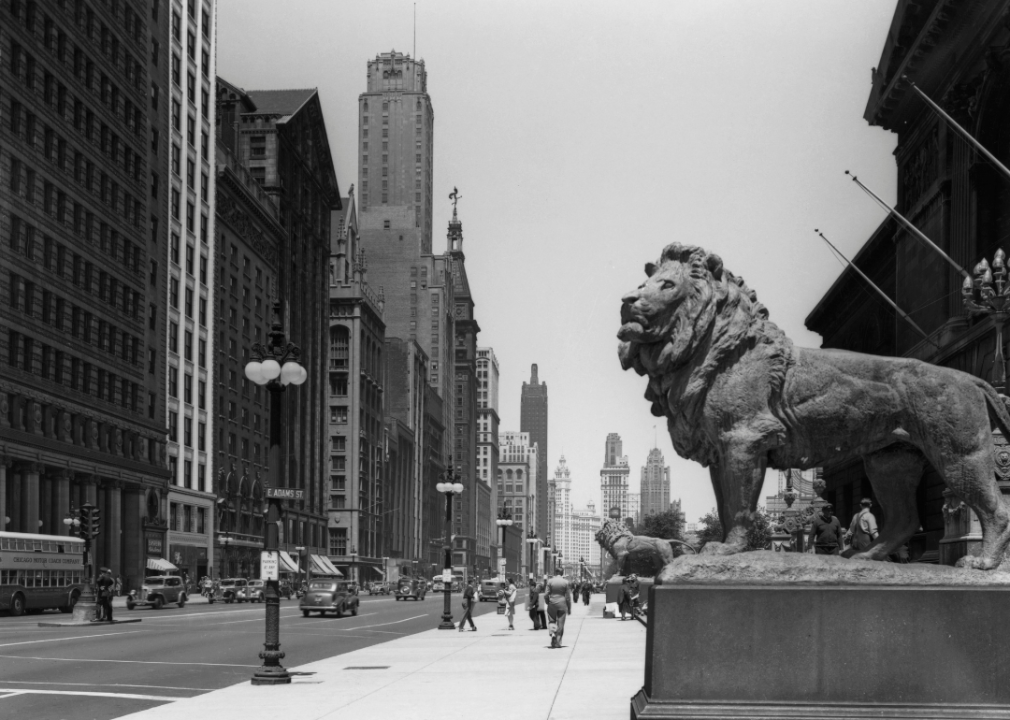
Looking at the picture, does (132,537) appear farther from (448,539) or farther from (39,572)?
(448,539)

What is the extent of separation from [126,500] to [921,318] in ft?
171

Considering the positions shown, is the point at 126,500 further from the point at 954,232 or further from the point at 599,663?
the point at 599,663

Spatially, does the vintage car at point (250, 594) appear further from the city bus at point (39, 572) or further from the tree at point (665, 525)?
the tree at point (665, 525)

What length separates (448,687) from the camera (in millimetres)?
16359

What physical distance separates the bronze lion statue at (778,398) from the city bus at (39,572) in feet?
145

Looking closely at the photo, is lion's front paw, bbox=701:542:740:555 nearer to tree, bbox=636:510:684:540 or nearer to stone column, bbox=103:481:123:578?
stone column, bbox=103:481:123:578

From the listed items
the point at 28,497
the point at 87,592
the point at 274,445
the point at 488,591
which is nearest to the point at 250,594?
the point at 488,591

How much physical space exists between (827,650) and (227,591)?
7274 cm

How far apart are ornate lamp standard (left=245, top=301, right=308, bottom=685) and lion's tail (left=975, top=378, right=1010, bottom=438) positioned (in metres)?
12.2

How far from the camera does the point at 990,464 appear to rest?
28.3 feet

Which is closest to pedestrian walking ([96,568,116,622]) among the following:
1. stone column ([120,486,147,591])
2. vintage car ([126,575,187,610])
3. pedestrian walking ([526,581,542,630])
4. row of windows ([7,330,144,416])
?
vintage car ([126,575,187,610])

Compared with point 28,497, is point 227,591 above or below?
below

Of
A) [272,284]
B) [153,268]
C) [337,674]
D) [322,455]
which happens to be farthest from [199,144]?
[337,674]

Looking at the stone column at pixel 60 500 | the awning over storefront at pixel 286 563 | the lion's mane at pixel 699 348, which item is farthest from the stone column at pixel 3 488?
the lion's mane at pixel 699 348
